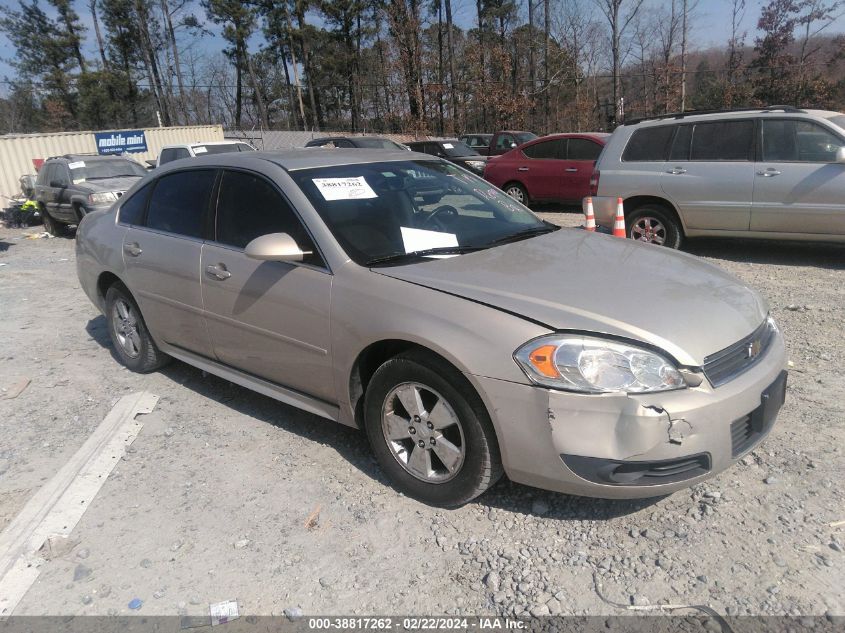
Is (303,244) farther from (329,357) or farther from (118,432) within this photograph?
(118,432)

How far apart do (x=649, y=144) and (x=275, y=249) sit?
6421mm

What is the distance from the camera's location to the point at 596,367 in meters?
2.50

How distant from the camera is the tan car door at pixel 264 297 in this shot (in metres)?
3.30

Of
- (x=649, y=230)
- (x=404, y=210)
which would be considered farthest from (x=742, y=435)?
(x=649, y=230)

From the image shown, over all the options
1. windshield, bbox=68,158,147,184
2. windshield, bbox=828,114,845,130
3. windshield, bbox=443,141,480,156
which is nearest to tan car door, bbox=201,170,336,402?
windshield, bbox=828,114,845,130

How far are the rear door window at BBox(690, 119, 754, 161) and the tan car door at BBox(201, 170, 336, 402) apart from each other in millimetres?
6086

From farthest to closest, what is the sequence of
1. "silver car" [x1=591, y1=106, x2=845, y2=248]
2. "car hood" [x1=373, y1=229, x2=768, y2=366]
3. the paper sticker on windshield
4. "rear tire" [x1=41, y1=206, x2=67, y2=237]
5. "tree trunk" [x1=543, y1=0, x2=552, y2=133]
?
"tree trunk" [x1=543, y1=0, x2=552, y2=133]
"rear tire" [x1=41, y1=206, x2=67, y2=237]
"silver car" [x1=591, y1=106, x2=845, y2=248]
the paper sticker on windshield
"car hood" [x1=373, y1=229, x2=768, y2=366]

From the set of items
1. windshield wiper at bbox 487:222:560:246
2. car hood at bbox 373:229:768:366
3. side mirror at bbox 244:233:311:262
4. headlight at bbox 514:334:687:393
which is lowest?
headlight at bbox 514:334:687:393

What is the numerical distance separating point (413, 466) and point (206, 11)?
1867 inches

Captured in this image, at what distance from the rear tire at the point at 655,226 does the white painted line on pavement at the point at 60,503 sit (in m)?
6.35

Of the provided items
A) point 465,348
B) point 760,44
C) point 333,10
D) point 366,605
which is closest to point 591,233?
point 465,348

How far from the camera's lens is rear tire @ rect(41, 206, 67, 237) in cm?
1405

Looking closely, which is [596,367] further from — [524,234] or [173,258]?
[173,258]

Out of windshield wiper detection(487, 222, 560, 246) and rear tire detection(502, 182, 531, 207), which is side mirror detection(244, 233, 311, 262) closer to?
windshield wiper detection(487, 222, 560, 246)
